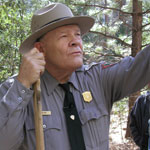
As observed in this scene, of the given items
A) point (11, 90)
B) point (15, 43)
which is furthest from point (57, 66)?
point (15, 43)

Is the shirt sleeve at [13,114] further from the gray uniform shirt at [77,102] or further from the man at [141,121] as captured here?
the man at [141,121]

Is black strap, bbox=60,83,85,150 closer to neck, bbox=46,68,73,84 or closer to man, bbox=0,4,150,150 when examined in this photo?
man, bbox=0,4,150,150

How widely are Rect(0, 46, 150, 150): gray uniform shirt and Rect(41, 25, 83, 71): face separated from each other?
0.52ft

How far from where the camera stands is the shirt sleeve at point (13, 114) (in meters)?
1.62

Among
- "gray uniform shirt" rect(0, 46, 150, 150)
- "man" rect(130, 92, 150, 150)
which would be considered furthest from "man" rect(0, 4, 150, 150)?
"man" rect(130, 92, 150, 150)

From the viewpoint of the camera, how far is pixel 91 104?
2.03 metres

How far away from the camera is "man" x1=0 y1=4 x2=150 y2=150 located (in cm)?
169

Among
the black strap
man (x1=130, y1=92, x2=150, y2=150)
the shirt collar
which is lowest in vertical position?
man (x1=130, y1=92, x2=150, y2=150)

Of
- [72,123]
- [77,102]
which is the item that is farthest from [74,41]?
[72,123]

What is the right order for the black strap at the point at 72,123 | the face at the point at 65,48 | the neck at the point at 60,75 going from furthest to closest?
the neck at the point at 60,75 → the face at the point at 65,48 → the black strap at the point at 72,123

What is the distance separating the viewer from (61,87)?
2061 mm

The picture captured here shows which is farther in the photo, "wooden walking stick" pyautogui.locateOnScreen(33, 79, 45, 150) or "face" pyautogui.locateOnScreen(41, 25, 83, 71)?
"face" pyautogui.locateOnScreen(41, 25, 83, 71)

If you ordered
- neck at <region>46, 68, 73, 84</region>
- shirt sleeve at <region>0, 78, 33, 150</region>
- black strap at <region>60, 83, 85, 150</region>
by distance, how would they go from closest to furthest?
1. shirt sleeve at <region>0, 78, 33, 150</region>
2. black strap at <region>60, 83, 85, 150</region>
3. neck at <region>46, 68, 73, 84</region>

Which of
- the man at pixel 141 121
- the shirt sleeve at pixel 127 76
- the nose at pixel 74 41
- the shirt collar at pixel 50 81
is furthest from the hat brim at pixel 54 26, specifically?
the man at pixel 141 121
